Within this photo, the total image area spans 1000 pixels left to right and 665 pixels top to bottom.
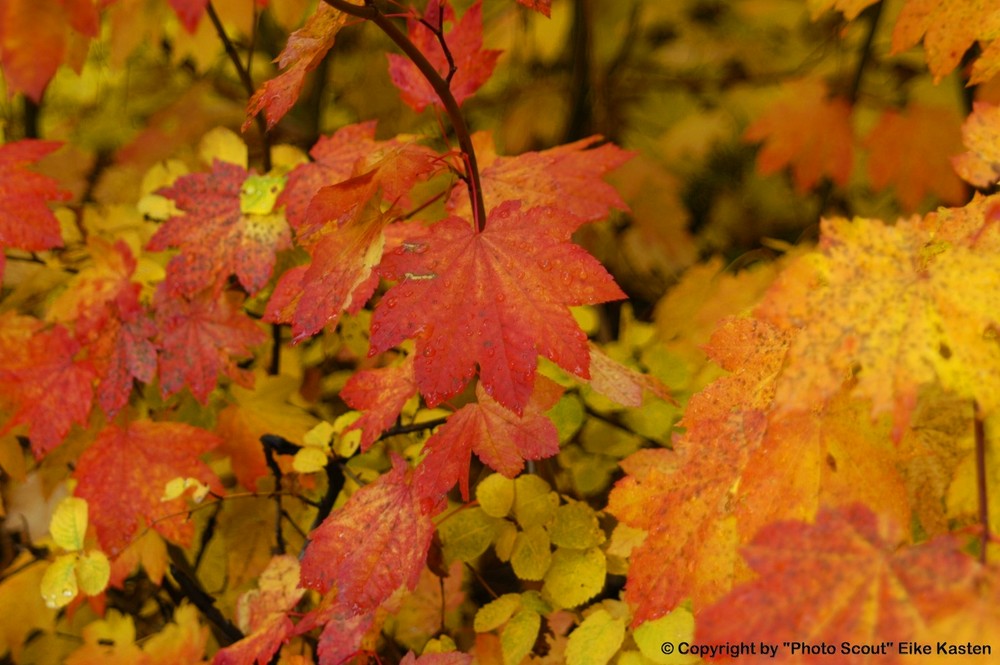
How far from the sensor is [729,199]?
2.39 m

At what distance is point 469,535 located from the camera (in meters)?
1.21

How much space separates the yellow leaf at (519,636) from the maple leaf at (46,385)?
72 centimetres

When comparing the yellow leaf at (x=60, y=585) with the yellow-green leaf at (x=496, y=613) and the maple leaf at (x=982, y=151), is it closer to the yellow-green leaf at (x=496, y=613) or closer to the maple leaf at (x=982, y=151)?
the yellow-green leaf at (x=496, y=613)

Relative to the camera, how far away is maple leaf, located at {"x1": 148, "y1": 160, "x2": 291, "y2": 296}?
4.08ft

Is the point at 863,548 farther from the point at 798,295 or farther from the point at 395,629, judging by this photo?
the point at 395,629

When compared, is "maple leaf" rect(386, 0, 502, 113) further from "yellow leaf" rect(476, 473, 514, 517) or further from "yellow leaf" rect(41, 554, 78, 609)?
"yellow leaf" rect(41, 554, 78, 609)

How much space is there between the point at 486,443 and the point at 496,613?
0.98 ft

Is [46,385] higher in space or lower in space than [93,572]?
higher

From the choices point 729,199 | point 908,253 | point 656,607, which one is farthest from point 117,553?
point 729,199

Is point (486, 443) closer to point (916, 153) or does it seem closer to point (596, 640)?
point (596, 640)

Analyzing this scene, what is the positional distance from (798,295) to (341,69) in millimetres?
1794

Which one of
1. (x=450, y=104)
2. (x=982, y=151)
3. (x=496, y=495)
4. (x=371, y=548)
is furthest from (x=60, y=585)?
(x=982, y=151)

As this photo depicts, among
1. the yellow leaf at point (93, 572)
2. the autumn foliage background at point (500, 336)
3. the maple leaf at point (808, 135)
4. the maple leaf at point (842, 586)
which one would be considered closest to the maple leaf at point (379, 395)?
the autumn foliage background at point (500, 336)

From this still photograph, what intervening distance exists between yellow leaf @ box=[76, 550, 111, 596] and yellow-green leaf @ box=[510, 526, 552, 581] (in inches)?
21.8
